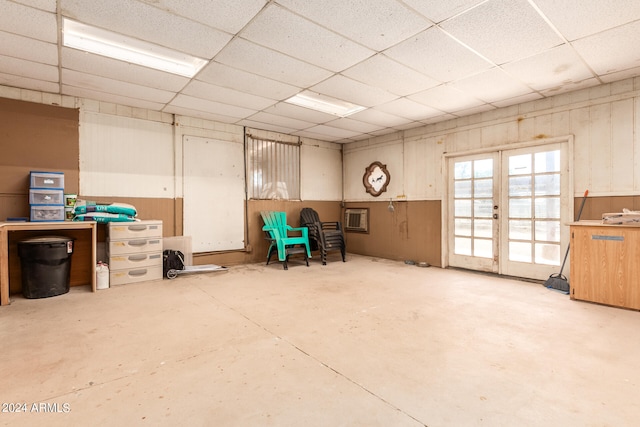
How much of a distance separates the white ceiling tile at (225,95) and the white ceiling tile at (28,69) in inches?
54.6

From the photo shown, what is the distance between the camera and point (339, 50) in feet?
10.1

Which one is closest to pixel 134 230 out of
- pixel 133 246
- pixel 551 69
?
pixel 133 246

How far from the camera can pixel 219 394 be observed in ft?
5.77

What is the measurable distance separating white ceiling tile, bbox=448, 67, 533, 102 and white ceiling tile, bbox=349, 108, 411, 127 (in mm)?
1336

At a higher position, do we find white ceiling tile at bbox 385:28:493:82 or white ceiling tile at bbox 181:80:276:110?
white ceiling tile at bbox 181:80:276:110

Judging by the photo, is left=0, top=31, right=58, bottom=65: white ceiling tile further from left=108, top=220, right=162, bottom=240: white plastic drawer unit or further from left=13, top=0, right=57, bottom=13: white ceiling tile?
left=108, top=220, right=162, bottom=240: white plastic drawer unit

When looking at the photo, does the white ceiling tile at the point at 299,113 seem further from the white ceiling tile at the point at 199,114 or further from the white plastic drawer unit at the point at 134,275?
the white plastic drawer unit at the point at 134,275

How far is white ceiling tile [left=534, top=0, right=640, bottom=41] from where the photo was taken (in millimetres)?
2367

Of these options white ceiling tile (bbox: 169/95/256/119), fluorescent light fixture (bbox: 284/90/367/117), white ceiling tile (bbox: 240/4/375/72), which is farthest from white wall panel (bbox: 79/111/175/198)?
white ceiling tile (bbox: 240/4/375/72)

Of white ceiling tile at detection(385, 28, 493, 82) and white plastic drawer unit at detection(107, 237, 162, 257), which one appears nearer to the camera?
white ceiling tile at detection(385, 28, 493, 82)

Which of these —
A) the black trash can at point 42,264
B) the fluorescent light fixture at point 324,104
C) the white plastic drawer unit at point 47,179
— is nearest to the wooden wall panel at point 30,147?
the white plastic drawer unit at point 47,179

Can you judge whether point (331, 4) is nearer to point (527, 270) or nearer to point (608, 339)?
point (608, 339)

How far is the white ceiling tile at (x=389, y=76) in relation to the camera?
3383mm

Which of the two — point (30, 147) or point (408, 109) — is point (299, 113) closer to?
point (408, 109)
